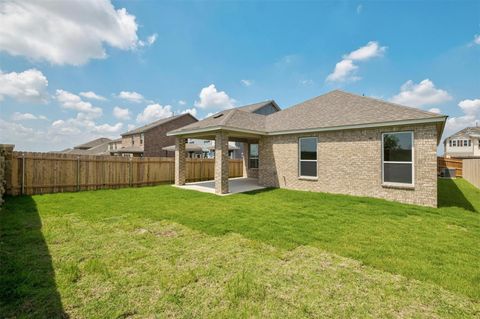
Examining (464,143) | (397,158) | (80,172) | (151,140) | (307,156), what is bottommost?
(80,172)

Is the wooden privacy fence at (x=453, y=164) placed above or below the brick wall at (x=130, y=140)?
below

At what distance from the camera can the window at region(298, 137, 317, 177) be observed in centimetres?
1085

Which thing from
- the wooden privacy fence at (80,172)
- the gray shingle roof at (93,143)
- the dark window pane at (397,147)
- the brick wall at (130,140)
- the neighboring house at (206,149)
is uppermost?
the gray shingle roof at (93,143)

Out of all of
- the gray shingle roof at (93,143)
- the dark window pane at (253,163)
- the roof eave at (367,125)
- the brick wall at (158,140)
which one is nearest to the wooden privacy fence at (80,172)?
the dark window pane at (253,163)

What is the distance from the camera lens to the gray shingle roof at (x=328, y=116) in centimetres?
881

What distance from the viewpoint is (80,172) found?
10.9m

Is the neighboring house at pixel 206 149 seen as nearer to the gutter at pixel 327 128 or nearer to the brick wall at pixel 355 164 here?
the gutter at pixel 327 128

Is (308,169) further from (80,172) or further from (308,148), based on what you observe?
(80,172)

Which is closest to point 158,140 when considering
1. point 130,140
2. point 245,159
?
point 130,140

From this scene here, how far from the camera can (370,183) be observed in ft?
30.0

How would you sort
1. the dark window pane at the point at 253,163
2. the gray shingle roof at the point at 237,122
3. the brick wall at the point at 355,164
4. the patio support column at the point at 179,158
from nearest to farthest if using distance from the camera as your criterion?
1. the brick wall at the point at 355,164
2. the gray shingle roof at the point at 237,122
3. the patio support column at the point at 179,158
4. the dark window pane at the point at 253,163

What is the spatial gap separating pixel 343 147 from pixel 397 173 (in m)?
2.28

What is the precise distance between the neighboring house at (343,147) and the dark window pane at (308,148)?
0.05 meters

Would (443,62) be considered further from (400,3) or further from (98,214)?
(98,214)
